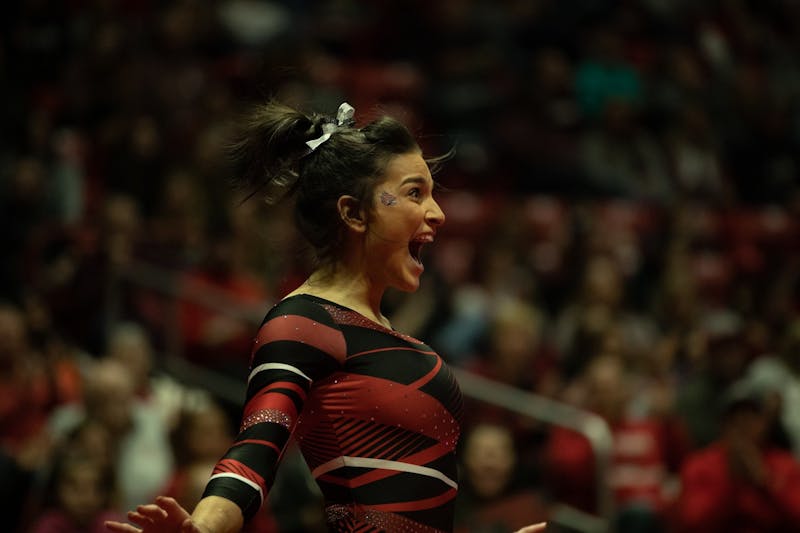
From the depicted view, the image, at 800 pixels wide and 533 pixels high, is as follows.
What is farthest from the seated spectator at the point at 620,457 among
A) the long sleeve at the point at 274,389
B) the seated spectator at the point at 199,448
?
the long sleeve at the point at 274,389

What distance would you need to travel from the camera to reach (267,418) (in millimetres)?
2404

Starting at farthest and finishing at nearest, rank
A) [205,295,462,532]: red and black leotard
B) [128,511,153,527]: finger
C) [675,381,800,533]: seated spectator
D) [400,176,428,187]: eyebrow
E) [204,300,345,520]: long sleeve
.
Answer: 1. [675,381,800,533]: seated spectator
2. [400,176,428,187]: eyebrow
3. [205,295,462,532]: red and black leotard
4. [204,300,345,520]: long sleeve
5. [128,511,153,527]: finger

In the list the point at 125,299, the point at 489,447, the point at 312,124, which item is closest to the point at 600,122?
the point at 125,299

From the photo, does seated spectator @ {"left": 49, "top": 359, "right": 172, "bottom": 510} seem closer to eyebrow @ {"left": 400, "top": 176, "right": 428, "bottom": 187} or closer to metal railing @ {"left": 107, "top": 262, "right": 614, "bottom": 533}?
metal railing @ {"left": 107, "top": 262, "right": 614, "bottom": 533}

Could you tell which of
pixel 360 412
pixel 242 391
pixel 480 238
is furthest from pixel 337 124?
pixel 480 238

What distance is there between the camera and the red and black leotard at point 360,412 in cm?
251

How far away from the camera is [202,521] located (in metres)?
2.25

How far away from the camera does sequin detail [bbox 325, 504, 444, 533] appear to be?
100 inches

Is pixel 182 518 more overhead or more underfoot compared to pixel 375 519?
more underfoot

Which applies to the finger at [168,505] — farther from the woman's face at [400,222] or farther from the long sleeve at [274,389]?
the woman's face at [400,222]

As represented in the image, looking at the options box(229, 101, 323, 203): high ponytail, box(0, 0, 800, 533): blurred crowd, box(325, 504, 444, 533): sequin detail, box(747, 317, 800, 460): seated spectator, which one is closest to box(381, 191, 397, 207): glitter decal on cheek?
box(229, 101, 323, 203): high ponytail

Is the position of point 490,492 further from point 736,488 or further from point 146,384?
point 146,384

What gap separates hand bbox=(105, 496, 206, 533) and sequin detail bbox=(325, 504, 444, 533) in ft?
1.43

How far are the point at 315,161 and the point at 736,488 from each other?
4.06 metres
